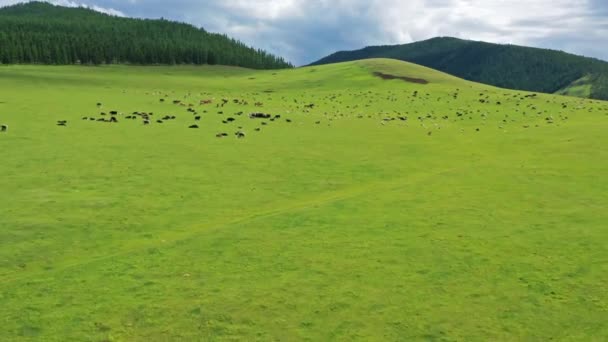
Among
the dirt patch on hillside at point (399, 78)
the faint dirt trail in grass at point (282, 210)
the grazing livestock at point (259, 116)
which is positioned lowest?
the faint dirt trail in grass at point (282, 210)

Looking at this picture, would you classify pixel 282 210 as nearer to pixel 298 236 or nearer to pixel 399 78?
pixel 298 236

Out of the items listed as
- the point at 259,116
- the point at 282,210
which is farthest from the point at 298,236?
the point at 259,116

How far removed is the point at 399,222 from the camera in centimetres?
1975

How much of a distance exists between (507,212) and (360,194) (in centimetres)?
667

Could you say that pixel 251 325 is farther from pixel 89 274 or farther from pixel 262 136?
pixel 262 136

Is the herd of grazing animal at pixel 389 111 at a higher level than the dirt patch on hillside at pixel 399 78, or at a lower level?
lower

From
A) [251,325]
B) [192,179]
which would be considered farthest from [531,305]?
[192,179]

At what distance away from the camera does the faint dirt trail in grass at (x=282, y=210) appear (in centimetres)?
1576

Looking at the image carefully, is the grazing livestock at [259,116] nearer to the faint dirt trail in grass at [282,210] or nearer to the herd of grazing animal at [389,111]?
the herd of grazing animal at [389,111]

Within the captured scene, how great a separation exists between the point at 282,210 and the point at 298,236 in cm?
384

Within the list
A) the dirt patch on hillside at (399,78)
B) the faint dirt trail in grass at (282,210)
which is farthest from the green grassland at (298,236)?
the dirt patch on hillside at (399,78)

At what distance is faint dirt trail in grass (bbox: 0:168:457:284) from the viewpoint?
15.8m

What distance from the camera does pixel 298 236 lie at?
59.9 feet

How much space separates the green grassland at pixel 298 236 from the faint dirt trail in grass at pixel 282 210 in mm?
130
